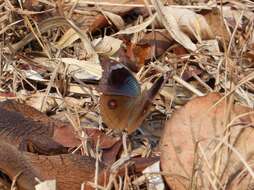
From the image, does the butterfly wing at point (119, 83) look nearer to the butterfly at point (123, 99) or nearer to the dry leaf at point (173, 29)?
the butterfly at point (123, 99)

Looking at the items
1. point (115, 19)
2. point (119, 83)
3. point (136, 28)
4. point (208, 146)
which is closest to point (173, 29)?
point (136, 28)

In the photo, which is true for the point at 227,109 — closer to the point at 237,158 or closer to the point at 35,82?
the point at 237,158

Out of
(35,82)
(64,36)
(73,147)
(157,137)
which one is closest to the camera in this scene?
(73,147)

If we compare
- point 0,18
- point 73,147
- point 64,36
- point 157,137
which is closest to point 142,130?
point 157,137

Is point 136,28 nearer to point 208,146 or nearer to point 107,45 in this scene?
point 107,45

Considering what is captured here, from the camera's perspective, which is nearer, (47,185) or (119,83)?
(47,185)

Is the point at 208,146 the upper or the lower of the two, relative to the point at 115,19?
A: lower

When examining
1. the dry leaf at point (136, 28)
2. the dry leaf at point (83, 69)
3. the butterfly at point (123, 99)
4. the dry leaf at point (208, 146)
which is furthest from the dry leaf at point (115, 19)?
the dry leaf at point (208, 146)
